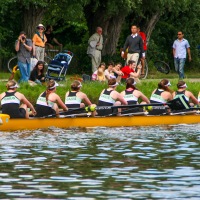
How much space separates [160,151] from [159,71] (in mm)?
24983

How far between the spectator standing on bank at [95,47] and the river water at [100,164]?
12324 mm

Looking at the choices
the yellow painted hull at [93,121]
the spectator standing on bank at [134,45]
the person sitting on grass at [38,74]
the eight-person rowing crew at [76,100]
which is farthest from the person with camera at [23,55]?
the yellow painted hull at [93,121]

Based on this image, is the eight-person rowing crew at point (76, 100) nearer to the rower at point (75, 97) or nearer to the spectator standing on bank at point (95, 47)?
the rower at point (75, 97)

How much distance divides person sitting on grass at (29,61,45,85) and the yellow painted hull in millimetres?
6018

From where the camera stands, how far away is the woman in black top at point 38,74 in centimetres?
3416

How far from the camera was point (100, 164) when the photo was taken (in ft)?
67.9

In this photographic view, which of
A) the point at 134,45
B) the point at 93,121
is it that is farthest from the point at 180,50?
the point at 93,121

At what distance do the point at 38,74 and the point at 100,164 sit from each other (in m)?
14.0

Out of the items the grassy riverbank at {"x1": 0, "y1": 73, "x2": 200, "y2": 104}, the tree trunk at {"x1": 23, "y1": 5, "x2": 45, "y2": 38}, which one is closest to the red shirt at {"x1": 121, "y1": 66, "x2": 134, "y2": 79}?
the grassy riverbank at {"x1": 0, "y1": 73, "x2": 200, "y2": 104}

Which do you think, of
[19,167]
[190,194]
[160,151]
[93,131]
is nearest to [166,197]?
[190,194]

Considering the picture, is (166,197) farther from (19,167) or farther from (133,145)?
(133,145)

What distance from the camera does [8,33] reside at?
44281 mm

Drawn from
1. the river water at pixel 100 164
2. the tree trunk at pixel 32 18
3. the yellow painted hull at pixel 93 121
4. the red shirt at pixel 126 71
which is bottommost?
the river water at pixel 100 164

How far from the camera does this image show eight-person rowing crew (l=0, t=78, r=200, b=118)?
27258 mm
